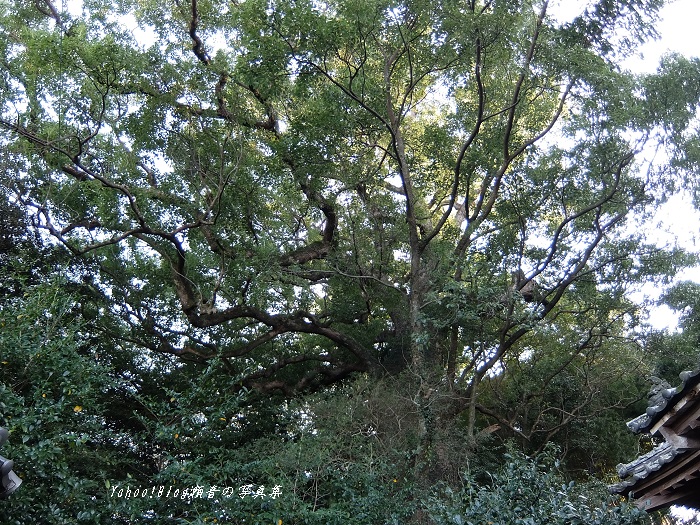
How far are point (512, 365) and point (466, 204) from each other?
4255 mm

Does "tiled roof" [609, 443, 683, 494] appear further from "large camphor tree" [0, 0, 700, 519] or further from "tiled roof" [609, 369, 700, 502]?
"large camphor tree" [0, 0, 700, 519]

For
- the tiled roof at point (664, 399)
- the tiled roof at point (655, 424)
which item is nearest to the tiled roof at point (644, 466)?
the tiled roof at point (655, 424)

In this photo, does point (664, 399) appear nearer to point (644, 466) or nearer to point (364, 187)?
point (644, 466)

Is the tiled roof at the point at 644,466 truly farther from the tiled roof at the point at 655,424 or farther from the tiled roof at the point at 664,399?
the tiled roof at the point at 664,399

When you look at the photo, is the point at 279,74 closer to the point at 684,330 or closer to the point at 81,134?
the point at 81,134

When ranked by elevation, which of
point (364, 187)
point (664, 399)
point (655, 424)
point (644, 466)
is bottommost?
point (644, 466)

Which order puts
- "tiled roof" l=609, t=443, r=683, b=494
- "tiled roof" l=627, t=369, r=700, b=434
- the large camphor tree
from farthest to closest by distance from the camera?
the large camphor tree → "tiled roof" l=609, t=443, r=683, b=494 → "tiled roof" l=627, t=369, r=700, b=434

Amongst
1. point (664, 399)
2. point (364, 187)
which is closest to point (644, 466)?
point (664, 399)

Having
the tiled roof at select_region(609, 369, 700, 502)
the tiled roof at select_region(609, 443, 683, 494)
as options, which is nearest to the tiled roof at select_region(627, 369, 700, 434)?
the tiled roof at select_region(609, 369, 700, 502)

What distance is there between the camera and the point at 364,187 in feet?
36.2

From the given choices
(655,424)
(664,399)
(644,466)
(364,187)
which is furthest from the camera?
(364,187)

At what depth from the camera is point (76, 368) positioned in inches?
289

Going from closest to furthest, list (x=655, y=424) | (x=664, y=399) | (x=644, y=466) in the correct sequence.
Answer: (x=664, y=399) → (x=655, y=424) → (x=644, y=466)

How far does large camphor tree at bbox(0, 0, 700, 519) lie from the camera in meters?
8.69
